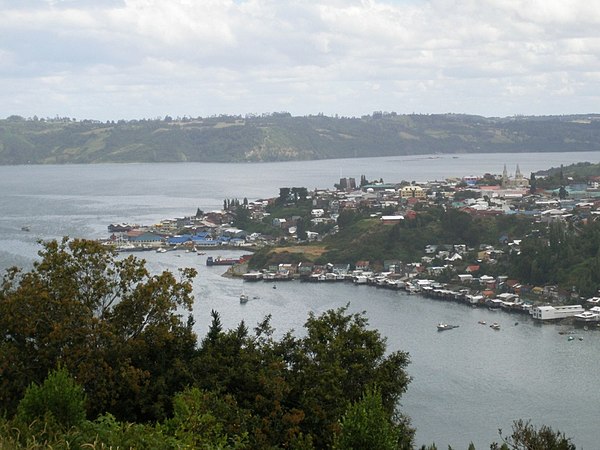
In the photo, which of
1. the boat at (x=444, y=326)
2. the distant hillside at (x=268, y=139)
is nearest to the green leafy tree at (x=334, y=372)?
the boat at (x=444, y=326)

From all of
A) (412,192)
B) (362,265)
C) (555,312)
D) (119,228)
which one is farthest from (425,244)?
(119,228)

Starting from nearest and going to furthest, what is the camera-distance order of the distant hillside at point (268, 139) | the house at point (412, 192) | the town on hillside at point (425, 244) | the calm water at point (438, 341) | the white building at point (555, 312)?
the calm water at point (438, 341), the white building at point (555, 312), the town on hillside at point (425, 244), the house at point (412, 192), the distant hillside at point (268, 139)

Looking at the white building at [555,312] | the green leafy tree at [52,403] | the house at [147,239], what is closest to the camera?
the green leafy tree at [52,403]

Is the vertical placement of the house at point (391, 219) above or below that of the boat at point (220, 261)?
above

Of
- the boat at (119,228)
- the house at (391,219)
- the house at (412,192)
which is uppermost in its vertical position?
the house at (412,192)

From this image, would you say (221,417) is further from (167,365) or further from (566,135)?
(566,135)

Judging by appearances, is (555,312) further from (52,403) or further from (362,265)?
(52,403)

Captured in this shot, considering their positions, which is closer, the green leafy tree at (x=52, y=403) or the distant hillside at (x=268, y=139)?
the green leafy tree at (x=52, y=403)

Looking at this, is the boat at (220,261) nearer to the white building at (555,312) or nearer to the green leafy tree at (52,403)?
the white building at (555,312)
